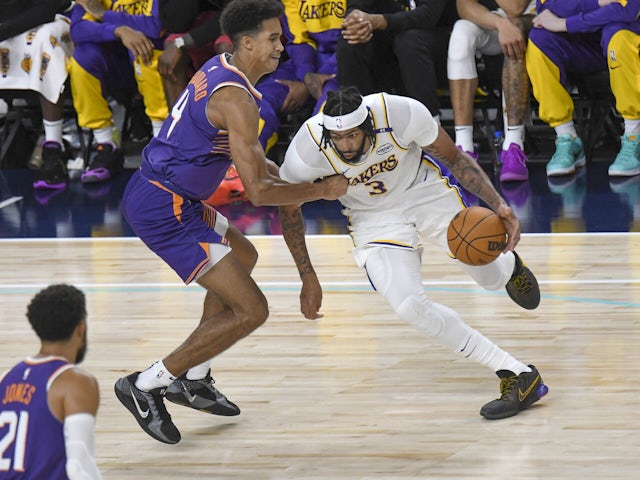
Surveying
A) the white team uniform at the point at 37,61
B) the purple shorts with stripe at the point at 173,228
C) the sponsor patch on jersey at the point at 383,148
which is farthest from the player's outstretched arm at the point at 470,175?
the white team uniform at the point at 37,61

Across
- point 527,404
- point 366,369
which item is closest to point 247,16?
point 366,369

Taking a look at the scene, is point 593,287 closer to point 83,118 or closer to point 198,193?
point 198,193

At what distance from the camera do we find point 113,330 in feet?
19.0

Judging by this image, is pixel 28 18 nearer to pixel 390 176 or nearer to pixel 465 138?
pixel 465 138

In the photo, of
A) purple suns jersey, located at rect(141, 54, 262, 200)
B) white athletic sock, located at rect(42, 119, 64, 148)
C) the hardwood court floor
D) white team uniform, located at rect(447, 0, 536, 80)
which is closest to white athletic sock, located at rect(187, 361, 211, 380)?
the hardwood court floor

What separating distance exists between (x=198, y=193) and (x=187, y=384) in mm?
726

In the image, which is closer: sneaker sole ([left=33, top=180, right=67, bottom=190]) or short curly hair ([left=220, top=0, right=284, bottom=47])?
short curly hair ([left=220, top=0, right=284, bottom=47])

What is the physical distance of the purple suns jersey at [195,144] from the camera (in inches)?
172

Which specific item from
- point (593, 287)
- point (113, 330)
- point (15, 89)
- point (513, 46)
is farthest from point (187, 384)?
point (15, 89)

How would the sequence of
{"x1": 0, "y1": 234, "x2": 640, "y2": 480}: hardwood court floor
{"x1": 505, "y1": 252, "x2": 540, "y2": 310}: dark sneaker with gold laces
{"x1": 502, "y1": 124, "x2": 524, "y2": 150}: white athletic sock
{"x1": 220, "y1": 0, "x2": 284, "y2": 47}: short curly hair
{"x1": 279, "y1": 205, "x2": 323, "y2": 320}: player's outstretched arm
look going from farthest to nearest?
{"x1": 502, "y1": 124, "x2": 524, "y2": 150}: white athletic sock → {"x1": 505, "y1": 252, "x2": 540, "y2": 310}: dark sneaker with gold laces → {"x1": 279, "y1": 205, "x2": 323, "y2": 320}: player's outstretched arm → {"x1": 220, "y1": 0, "x2": 284, "y2": 47}: short curly hair → {"x1": 0, "y1": 234, "x2": 640, "y2": 480}: hardwood court floor

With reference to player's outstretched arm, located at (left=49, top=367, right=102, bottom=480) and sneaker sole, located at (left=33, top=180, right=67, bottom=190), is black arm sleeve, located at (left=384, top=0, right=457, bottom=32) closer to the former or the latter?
sneaker sole, located at (left=33, top=180, right=67, bottom=190)

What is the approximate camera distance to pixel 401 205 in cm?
488

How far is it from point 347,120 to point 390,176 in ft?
1.39

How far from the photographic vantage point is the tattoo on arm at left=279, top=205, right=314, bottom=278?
4.66 meters
